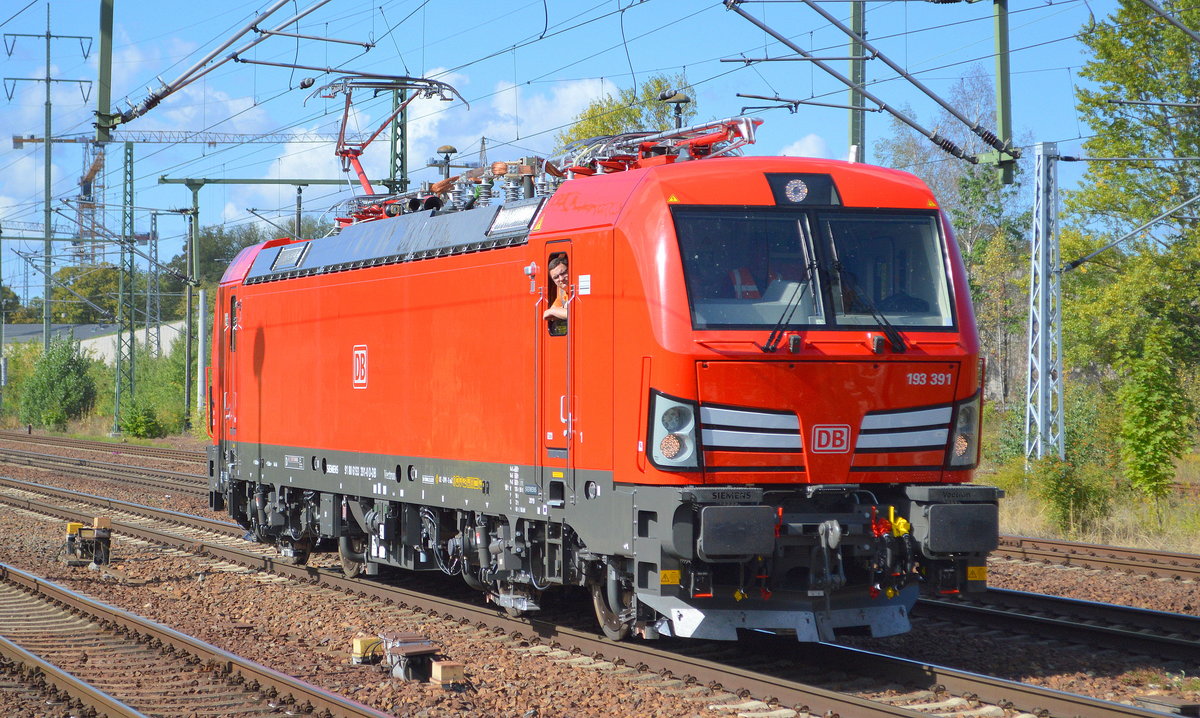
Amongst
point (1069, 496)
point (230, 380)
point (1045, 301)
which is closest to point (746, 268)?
point (230, 380)

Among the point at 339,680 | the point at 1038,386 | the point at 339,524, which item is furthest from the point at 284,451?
the point at 1038,386

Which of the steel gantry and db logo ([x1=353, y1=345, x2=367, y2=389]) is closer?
db logo ([x1=353, y1=345, x2=367, y2=389])

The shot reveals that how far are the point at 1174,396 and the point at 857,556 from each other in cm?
1102

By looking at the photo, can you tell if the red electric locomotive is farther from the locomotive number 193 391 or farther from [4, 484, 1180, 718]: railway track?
[4, 484, 1180, 718]: railway track

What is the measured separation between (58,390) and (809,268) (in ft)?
177

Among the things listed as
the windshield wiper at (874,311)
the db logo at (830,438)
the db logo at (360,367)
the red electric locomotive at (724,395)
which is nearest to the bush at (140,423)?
the db logo at (360,367)

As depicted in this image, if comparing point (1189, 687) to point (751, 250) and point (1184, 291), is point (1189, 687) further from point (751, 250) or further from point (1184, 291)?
point (1184, 291)

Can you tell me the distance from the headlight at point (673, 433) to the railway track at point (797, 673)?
152cm

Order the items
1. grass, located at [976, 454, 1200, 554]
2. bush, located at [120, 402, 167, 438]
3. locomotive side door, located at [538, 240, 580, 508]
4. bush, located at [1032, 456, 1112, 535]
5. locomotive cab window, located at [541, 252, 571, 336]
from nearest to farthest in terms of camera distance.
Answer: locomotive side door, located at [538, 240, 580, 508]
locomotive cab window, located at [541, 252, 571, 336]
grass, located at [976, 454, 1200, 554]
bush, located at [1032, 456, 1112, 535]
bush, located at [120, 402, 167, 438]

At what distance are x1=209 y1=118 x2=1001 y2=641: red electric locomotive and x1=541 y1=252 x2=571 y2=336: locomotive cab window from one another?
19mm

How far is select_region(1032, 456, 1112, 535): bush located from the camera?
17.3 metres

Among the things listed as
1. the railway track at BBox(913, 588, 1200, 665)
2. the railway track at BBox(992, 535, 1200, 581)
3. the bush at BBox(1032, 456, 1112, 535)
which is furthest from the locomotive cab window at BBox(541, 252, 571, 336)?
the bush at BBox(1032, 456, 1112, 535)

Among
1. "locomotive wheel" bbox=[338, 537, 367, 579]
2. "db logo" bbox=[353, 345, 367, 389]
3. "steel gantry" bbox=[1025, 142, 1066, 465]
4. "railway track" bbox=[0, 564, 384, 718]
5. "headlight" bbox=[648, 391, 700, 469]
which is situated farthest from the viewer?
"steel gantry" bbox=[1025, 142, 1066, 465]

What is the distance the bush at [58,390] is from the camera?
5628cm
